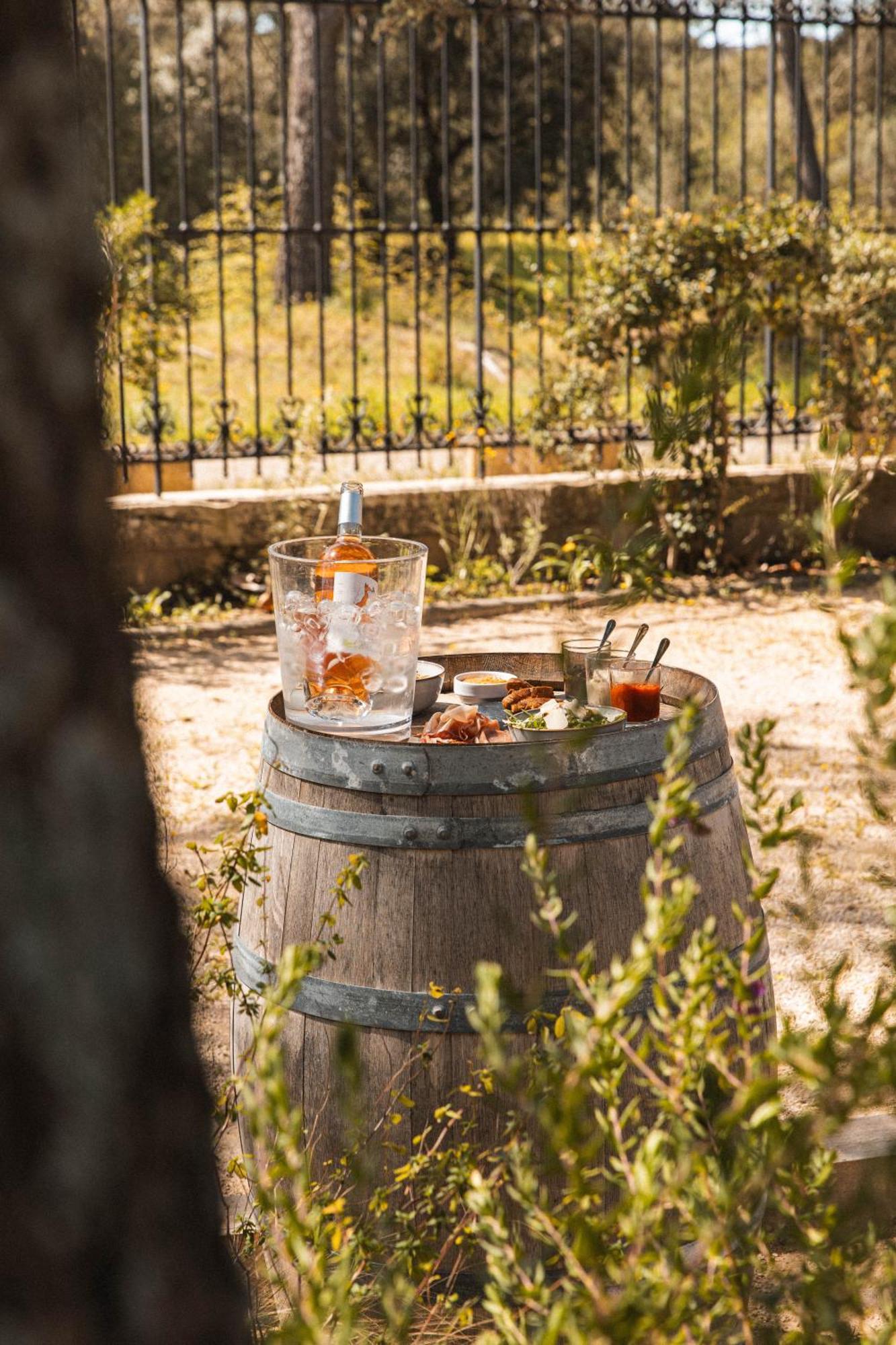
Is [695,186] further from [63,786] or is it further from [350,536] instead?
[63,786]

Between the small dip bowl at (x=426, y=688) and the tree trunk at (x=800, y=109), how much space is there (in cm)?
687

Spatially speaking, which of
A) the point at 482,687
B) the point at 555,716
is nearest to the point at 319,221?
the point at 482,687

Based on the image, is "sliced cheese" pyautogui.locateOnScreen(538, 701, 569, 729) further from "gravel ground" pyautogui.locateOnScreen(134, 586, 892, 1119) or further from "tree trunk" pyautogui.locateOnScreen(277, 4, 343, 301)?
"tree trunk" pyautogui.locateOnScreen(277, 4, 343, 301)

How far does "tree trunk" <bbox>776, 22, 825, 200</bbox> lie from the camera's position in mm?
8547

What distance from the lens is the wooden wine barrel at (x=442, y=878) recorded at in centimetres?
189

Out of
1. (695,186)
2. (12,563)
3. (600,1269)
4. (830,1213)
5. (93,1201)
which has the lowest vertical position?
(600,1269)

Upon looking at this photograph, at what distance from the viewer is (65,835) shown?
731mm

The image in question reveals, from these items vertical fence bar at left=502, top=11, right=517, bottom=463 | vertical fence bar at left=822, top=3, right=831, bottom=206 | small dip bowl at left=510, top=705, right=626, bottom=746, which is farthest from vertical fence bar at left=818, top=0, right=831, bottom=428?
small dip bowl at left=510, top=705, right=626, bottom=746

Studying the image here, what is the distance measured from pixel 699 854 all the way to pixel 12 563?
1.47m

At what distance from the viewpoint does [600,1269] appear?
3.78 feet

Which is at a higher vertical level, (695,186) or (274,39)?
(274,39)

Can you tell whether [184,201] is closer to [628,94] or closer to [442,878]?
[628,94]

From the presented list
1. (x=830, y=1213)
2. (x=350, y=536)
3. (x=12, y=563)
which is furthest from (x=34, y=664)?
(x=350, y=536)

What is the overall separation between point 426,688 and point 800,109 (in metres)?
7.53
